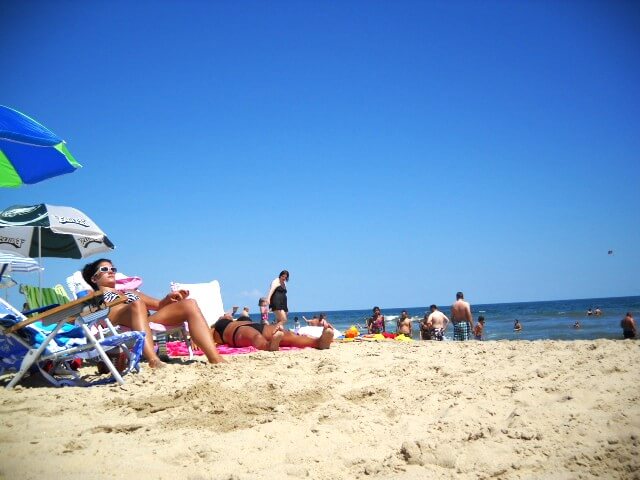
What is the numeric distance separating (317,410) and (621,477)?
4.92 ft

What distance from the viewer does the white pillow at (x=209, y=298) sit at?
7512mm

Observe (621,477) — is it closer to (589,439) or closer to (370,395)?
(589,439)

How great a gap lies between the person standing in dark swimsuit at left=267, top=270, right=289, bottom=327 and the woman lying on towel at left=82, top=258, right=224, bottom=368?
13.9ft

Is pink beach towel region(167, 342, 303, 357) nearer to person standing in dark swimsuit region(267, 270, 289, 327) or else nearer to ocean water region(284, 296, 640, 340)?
person standing in dark swimsuit region(267, 270, 289, 327)

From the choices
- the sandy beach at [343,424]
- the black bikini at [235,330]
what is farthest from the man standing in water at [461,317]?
the sandy beach at [343,424]

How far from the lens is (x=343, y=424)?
94.9 inches

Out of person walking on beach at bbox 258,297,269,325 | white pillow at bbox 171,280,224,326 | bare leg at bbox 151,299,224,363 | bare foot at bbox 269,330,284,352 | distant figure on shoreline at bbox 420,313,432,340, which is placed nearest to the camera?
bare leg at bbox 151,299,224,363

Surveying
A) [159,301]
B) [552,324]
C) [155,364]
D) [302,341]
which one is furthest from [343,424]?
[552,324]

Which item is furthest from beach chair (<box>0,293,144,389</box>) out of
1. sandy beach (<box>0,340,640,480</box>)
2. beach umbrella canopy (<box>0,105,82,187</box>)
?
beach umbrella canopy (<box>0,105,82,187</box>)

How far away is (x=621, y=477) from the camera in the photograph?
1.74 meters

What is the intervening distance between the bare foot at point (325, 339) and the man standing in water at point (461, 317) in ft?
20.4

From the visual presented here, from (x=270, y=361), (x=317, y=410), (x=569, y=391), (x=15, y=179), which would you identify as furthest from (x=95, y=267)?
(x=569, y=391)

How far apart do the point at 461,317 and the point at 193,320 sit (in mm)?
8345

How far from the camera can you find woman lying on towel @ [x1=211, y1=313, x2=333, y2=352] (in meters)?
5.55
